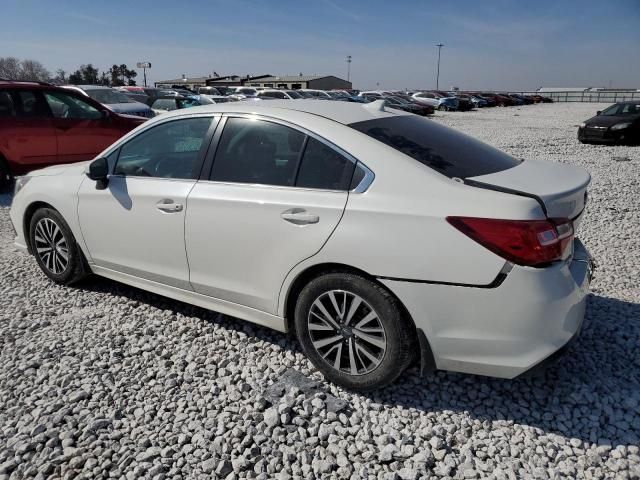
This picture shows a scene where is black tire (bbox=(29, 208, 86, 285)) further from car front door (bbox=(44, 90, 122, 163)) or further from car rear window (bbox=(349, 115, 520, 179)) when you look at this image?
car front door (bbox=(44, 90, 122, 163))

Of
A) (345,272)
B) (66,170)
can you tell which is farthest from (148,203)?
(345,272)

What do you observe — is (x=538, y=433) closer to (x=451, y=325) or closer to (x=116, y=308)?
(x=451, y=325)

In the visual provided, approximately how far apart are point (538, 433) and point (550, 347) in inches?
19.7

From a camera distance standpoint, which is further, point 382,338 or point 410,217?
point 382,338

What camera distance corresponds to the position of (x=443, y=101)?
3784 centimetres

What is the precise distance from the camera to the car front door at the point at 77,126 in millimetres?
7758

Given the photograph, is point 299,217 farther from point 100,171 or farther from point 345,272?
Result: point 100,171

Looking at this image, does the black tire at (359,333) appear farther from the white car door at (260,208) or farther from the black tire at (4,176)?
the black tire at (4,176)

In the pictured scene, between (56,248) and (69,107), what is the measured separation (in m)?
4.79

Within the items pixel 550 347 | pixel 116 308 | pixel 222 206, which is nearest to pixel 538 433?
pixel 550 347

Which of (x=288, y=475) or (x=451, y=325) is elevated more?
(x=451, y=325)

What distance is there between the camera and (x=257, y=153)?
118 inches

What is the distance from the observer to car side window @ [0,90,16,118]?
7348 millimetres

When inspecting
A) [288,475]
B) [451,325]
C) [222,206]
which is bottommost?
[288,475]
